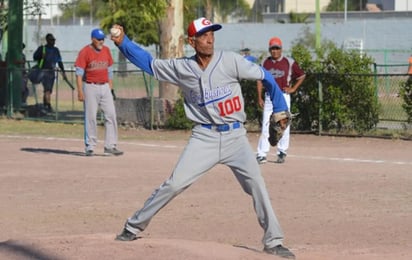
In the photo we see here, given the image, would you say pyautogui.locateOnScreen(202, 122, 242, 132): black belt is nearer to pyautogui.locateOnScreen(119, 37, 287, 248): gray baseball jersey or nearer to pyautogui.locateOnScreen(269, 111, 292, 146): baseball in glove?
pyautogui.locateOnScreen(119, 37, 287, 248): gray baseball jersey

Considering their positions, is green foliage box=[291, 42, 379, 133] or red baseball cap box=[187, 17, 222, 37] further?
green foliage box=[291, 42, 379, 133]

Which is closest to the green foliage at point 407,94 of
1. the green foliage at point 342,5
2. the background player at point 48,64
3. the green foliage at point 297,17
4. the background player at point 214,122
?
the background player at point 48,64

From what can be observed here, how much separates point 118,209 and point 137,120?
12234 millimetres

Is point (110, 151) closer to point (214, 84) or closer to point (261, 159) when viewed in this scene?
point (261, 159)

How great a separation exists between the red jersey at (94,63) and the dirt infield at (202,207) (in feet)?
4.56

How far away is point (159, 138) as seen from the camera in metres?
21.7

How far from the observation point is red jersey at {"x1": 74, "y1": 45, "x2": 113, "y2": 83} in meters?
16.9

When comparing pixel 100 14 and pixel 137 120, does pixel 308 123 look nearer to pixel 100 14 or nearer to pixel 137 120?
pixel 137 120

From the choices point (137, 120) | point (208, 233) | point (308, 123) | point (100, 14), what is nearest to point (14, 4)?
point (137, 120)

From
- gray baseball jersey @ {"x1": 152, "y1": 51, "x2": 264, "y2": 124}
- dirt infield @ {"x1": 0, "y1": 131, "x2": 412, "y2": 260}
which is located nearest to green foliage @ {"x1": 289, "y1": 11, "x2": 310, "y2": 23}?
dirt infield @ {"x1": 0, "y1": 131, "x2": 412, "y2": 260}

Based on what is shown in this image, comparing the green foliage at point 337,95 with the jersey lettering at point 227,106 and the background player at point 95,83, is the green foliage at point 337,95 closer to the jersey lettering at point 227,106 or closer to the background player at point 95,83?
the background player at point 95,83

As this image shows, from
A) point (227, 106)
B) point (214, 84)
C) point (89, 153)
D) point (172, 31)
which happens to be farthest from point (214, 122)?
point (172, 31)

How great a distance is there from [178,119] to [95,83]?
6.16 m

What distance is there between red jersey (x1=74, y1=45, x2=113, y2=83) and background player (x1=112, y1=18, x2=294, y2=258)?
26.9 feet
